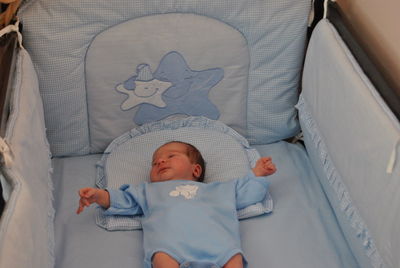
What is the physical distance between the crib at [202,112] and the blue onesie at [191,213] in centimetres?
5

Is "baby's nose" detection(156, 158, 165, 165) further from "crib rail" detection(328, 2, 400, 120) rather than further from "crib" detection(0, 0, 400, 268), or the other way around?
"crib rail" detection(328, 2, 400, 120)

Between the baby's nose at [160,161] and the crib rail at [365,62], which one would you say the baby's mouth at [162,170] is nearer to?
the baby's nose at [160,161]

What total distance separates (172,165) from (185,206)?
142 millimetres

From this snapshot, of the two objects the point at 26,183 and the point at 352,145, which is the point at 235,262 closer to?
the point at 352,145

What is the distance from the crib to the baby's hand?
2.8 inches

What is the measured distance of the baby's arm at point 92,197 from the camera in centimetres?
137

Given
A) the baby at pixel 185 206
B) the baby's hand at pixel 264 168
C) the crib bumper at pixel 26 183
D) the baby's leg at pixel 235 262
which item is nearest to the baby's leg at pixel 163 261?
the baby at pixel 185 206

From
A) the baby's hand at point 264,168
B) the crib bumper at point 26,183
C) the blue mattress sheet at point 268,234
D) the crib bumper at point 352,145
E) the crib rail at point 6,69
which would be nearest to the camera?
the crib bumper at point 26,183

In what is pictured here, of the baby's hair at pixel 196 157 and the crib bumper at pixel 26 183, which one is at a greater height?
the crib bumper at pixel 26 183

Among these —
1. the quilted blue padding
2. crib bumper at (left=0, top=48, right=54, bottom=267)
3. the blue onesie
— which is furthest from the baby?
the quilted blue padding

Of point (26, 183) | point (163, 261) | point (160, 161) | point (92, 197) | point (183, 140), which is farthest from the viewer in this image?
point (183, 140)

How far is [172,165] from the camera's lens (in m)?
1.48

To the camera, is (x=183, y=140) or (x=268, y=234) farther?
(x=183, y=140)

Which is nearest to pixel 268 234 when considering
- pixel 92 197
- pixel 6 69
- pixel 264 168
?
pixel 264 168
